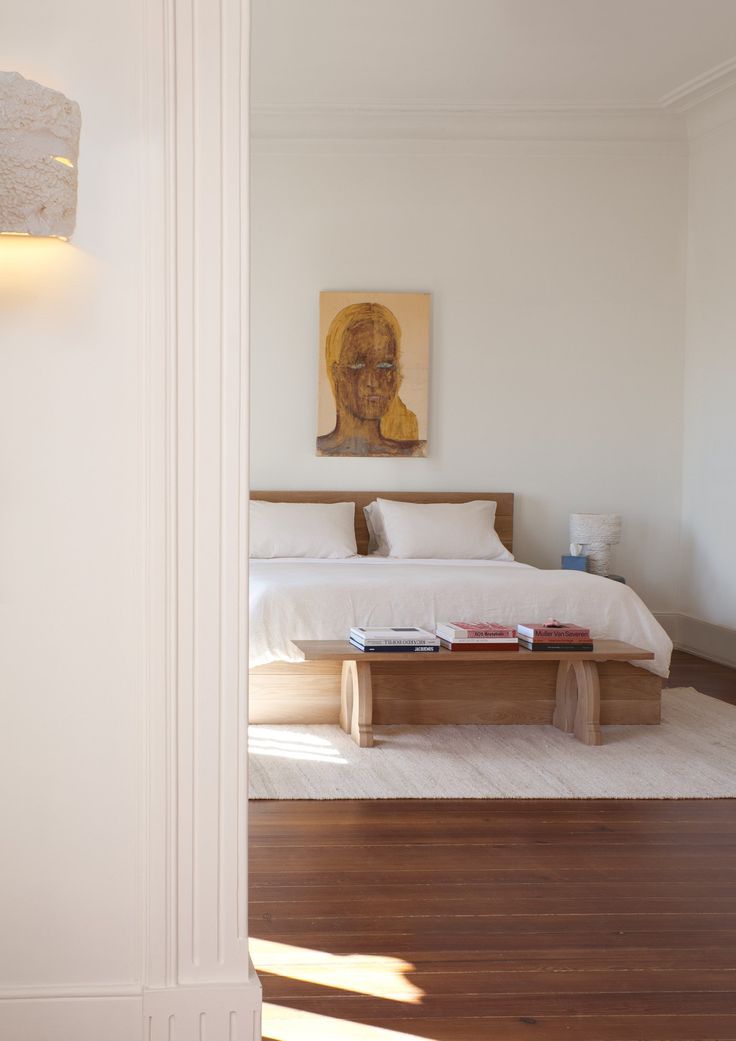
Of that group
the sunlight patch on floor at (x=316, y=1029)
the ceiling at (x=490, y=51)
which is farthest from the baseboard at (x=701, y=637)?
the sunlight patch on floor at (x=316, y=1029)

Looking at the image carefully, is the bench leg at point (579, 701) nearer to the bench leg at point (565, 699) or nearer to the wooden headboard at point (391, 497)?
the bench leg at point (565, 699)

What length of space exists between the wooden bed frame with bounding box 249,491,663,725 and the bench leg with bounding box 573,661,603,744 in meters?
0.22

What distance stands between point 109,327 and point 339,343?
16.2ft

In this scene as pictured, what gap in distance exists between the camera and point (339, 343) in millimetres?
6754

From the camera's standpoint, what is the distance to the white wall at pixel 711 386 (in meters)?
6.44

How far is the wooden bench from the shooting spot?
14.1ft

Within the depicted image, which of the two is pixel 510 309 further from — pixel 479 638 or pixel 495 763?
pixel 495 763

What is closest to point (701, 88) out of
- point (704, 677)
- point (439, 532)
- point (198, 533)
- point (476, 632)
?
point (439, 532)

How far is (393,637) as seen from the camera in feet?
14.1

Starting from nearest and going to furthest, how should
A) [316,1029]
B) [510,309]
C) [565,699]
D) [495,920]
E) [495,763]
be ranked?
[316,1029], [495,920], [495,763], [565,699], [510,309]

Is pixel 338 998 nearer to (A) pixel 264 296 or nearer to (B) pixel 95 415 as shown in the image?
(B) pixel 95 415

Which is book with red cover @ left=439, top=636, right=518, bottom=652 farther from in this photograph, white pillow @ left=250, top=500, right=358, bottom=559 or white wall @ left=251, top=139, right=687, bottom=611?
white wall @ left=251, top=139, right=687, bottom=611

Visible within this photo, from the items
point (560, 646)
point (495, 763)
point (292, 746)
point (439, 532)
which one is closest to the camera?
point (495, 763)

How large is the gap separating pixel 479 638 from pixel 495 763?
→ 537 mm
